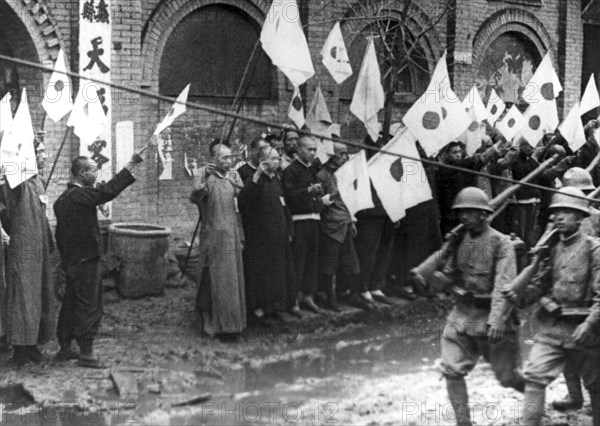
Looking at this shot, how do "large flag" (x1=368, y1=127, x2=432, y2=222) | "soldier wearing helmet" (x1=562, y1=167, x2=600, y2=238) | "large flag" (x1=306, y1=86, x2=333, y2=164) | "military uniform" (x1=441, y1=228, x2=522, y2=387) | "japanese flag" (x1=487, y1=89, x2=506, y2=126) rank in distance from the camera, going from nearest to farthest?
"military uniform" (x1=441, y1=228, x2=522, y2=387) → "soldier wearing helmet" (x1=562, y1=167, x2=600, y2=238) → "large flag" (x1=368, y1=127, x2=432, y2=222) → "large flag" (x1=306, y1=86, x2=333, y2=164) → "japanese flag" (x1=487, y1=89, x2=506, y2=126)

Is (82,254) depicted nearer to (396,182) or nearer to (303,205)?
(303,205)

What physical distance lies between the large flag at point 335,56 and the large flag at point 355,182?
1393 mm

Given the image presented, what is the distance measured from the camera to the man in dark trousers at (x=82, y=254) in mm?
8453

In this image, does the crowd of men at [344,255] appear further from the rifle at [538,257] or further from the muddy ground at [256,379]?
the muddy ground at [256,379]

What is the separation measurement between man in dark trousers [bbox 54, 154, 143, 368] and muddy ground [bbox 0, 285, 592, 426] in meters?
0.27

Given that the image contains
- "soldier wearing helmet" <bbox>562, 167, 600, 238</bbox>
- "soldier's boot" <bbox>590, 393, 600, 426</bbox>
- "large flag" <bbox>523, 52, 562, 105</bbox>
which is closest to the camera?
"soldier's boot" <bbox>590, 393, 600, 426</bbox>

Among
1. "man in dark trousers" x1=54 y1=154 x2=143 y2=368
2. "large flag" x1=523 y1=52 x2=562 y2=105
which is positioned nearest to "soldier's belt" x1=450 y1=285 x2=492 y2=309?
"man in dark trousers" x1=54 y1=154 x2=143 y2=368

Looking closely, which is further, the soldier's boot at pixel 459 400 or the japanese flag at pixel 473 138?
the japanese flag at pixel 473 138

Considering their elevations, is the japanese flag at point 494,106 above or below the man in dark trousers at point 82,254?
above

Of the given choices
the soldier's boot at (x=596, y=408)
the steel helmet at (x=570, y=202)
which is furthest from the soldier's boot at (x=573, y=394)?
the steel helmet at (x=570, y=202)

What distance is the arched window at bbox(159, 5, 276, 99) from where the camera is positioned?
527 inches

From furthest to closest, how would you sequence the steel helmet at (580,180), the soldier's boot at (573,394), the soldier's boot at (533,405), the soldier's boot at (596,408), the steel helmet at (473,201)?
the steel helmet at (580,180) < the soldier's boot at (573,394) < the steel helmet at (473,201) < the soldier's boot at (596,408) < the soldier's boot at (533,405)

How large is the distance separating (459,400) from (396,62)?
9593 millimetres

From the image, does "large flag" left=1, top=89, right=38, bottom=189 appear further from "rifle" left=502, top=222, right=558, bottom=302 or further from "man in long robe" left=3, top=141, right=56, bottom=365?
"rifle" left=502, top=222, right=558, bottom=302
